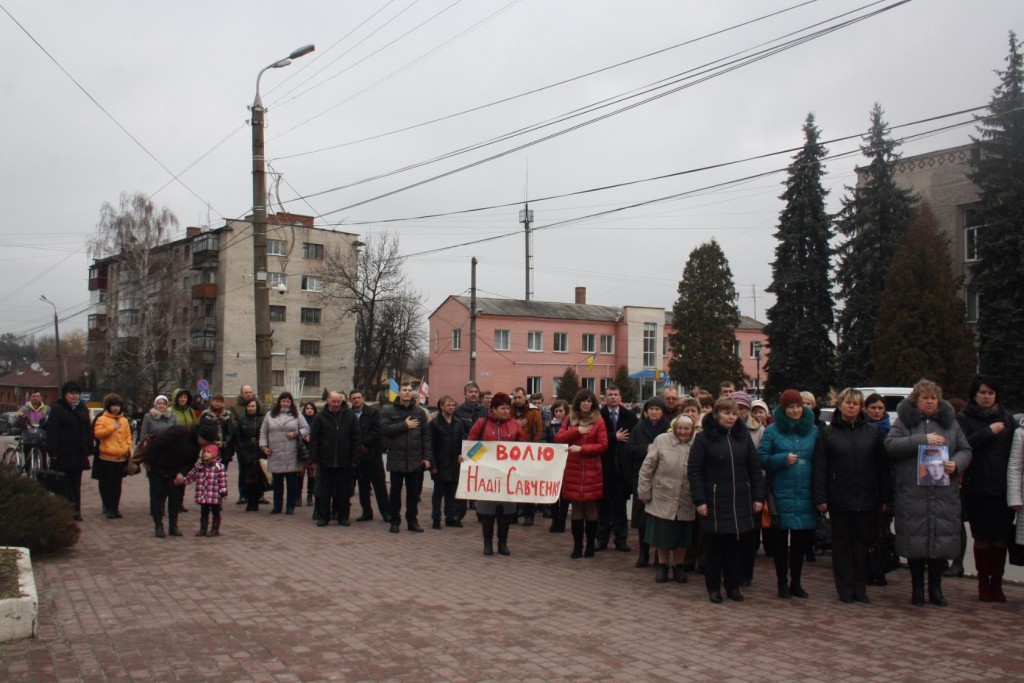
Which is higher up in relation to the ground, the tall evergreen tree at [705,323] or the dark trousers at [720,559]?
the tall evergreen tree at [705,323]

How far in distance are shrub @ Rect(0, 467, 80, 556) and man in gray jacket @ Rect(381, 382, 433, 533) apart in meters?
4.10

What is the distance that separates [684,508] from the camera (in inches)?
367

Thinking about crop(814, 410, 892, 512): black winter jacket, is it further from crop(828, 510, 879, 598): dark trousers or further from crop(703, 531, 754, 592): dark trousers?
crop(703, 531, 754, 592): dark trousers

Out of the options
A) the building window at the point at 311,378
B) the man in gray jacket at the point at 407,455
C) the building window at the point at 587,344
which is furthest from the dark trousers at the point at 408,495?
the building window at the point at 311,378

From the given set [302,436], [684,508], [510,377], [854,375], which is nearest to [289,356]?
[510,377]

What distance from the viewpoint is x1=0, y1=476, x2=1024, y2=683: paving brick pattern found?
243 inches

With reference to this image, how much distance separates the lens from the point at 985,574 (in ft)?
28.1

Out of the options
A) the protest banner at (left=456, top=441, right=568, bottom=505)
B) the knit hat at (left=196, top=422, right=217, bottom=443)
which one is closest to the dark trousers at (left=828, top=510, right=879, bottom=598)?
the protest banner at (left=456, top=441, right=568, bottom=505)

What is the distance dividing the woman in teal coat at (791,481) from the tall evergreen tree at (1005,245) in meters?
27.7

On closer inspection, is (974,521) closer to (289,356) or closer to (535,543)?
(535,543)

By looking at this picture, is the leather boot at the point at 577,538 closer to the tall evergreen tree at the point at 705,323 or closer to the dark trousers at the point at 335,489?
the dark trousers at the point at 335,489

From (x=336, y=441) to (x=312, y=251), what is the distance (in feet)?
189

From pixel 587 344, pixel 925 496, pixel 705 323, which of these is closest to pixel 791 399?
pixel 925 496

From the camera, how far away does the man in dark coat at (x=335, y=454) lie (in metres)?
13.3
